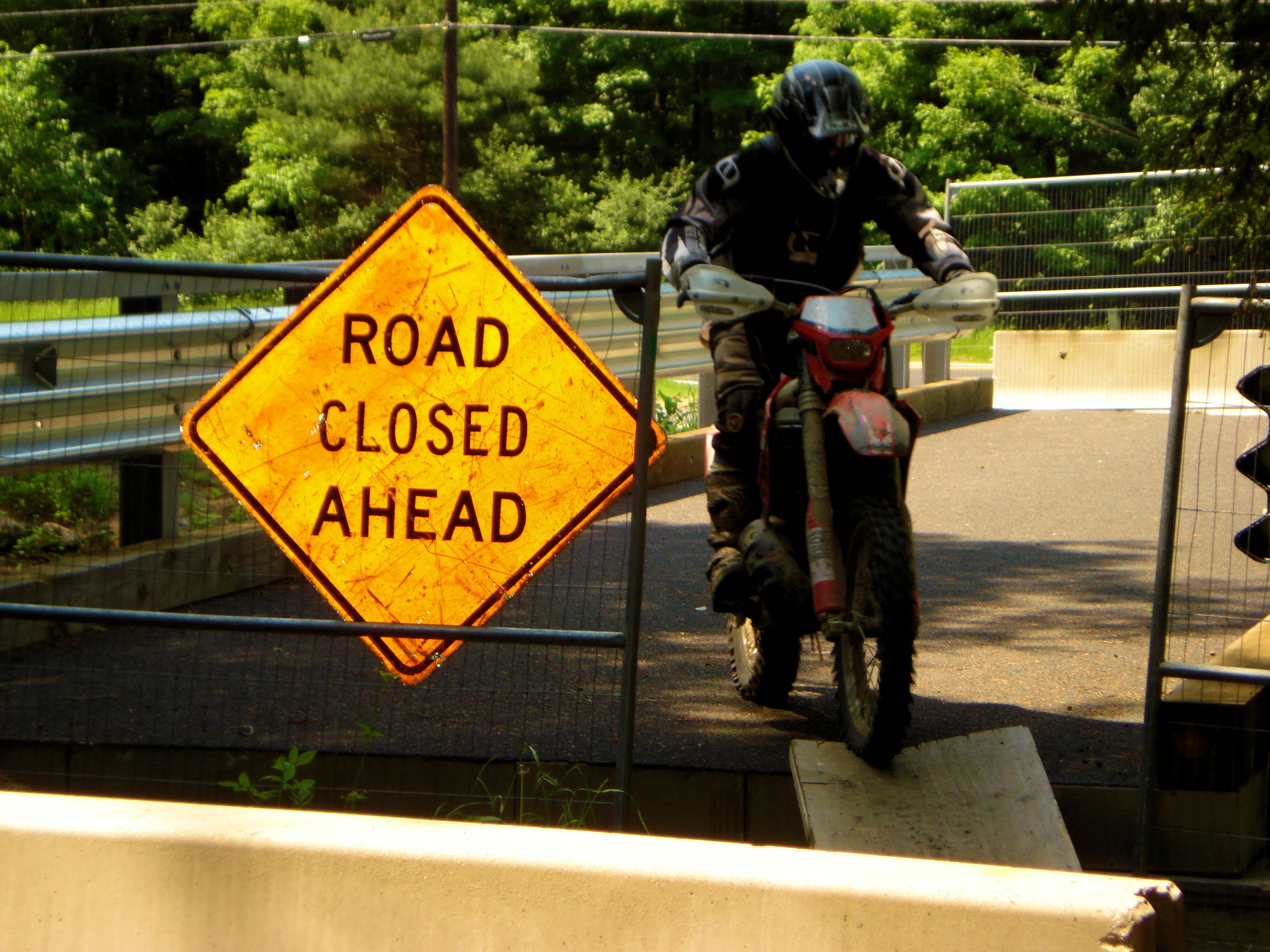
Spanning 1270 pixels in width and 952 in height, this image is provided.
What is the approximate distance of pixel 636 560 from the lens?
4.09m

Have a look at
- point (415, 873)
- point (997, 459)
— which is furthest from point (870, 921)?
point (997, 459)

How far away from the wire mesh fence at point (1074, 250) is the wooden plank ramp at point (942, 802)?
1145cm

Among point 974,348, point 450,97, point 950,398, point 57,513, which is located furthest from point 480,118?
point 57,513

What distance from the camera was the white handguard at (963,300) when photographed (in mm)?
4441

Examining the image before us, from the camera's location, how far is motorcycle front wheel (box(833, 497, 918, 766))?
13.3 feet

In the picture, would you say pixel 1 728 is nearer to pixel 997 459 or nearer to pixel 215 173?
pixel 997 459

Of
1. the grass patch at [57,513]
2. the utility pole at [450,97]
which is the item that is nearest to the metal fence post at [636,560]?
the grass patch at [57,513]

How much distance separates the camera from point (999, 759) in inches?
172

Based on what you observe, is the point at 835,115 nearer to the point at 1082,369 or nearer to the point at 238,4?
the point at 1082,369

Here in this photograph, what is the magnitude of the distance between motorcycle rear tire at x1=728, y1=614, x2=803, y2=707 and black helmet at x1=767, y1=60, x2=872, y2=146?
1.68 metres

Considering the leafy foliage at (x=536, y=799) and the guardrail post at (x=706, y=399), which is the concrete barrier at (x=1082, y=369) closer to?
the guardrail post at (x=706, y=399)

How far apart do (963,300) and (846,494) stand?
0.71 meters

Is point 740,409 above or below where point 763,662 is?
above

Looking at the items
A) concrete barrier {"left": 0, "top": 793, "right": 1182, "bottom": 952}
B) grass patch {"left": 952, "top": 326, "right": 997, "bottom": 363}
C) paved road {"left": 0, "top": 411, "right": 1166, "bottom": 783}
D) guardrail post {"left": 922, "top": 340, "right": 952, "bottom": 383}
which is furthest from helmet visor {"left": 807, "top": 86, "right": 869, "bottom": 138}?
grass patch {"left": 952, "top": 326, "right": 997, "bottom": 363}
